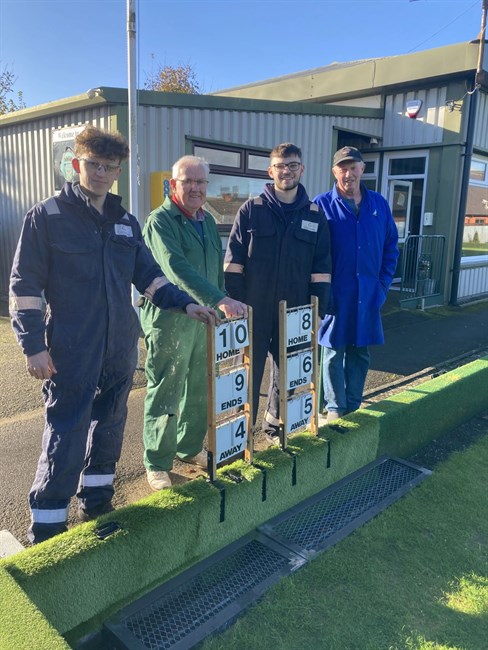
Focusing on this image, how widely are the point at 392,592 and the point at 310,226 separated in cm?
220

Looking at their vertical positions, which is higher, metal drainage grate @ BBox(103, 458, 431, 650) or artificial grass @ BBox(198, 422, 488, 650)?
metal drainage grate @ BBox(103, 458, 431, 650)

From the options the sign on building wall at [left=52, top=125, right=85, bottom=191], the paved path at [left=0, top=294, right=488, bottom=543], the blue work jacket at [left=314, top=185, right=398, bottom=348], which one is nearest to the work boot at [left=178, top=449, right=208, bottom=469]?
the paved path at [left=0, top=294, right=488, bottom=543]

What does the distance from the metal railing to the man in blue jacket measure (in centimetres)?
587

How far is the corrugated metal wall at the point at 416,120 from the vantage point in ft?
31.7

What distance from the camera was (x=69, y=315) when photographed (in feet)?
8.10

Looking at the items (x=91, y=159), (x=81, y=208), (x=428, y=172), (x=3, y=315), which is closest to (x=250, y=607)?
(x=81, y=208)

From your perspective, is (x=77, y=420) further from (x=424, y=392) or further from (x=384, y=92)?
(x=384, y=92)

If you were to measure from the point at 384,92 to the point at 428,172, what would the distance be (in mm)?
1806

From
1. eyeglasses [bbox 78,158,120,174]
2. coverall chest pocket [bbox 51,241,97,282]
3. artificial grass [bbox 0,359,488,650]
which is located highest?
eyeglasses [bbox 78,158,120,174]

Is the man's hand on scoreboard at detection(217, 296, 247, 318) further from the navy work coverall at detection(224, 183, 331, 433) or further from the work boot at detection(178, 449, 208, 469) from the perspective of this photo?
the work boot at detection(178, 449, 208, 469)

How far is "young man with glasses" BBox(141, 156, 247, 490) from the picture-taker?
9.88 ft

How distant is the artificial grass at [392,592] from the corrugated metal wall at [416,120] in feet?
27.2

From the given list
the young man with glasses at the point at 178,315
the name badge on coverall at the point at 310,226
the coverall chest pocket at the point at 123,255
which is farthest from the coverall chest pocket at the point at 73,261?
the name badge on coverall at the point at 310,226

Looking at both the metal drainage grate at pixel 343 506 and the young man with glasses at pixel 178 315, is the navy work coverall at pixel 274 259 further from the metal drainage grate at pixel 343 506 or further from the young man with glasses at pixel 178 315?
the metal drainage grate at pixel 343 506
